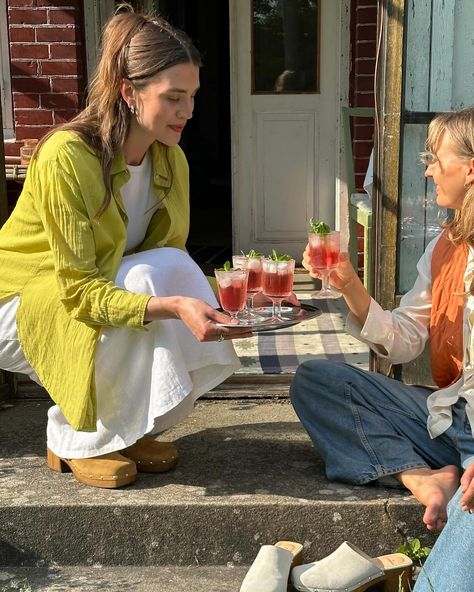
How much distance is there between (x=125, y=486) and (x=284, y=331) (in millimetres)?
2471

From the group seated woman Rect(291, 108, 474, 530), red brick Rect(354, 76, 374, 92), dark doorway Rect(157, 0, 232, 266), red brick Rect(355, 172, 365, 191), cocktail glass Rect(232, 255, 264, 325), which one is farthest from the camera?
dark doorway Rect(157, 0, 232, 266)

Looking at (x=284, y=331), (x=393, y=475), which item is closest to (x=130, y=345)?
(x=393, y=475)

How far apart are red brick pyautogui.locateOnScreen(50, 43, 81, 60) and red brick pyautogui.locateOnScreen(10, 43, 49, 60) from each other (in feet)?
0.15

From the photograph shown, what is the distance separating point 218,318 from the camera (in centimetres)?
265

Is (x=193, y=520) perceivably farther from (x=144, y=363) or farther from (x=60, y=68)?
(x=60, y=68)

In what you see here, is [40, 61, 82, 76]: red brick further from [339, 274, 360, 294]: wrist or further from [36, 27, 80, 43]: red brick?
[339, 274, 360, 294]: wrist

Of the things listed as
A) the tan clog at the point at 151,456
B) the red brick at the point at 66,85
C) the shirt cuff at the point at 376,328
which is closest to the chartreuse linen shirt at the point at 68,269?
the tan clog at the point at 151,456

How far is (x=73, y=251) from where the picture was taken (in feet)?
9.35

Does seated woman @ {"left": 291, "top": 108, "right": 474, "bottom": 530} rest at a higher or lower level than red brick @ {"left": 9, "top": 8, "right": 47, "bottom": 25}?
lower

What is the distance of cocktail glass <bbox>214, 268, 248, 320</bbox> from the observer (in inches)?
109

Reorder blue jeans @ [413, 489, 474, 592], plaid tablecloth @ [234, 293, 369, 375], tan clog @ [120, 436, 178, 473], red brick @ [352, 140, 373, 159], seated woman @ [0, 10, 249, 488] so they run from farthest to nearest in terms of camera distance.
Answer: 1. red brick @ [352, 140, 373, 159]
2. plaid tablecloth @ [234, 293, 369, 375]
3. tan clog @ [120, 436, 178, 473]
4. seated woman @ [0, 10, 249, 488]
5. blue jeans @ [413, 489, 474, 592]

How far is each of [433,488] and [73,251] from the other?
1286mm

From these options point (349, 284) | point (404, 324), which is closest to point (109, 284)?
point (349, 284)

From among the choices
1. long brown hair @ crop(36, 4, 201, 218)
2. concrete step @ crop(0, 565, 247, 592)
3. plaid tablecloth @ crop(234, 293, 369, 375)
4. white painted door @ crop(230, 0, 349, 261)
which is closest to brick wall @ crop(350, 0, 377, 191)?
white painted door @ crop(230, 0, 349, 261)
